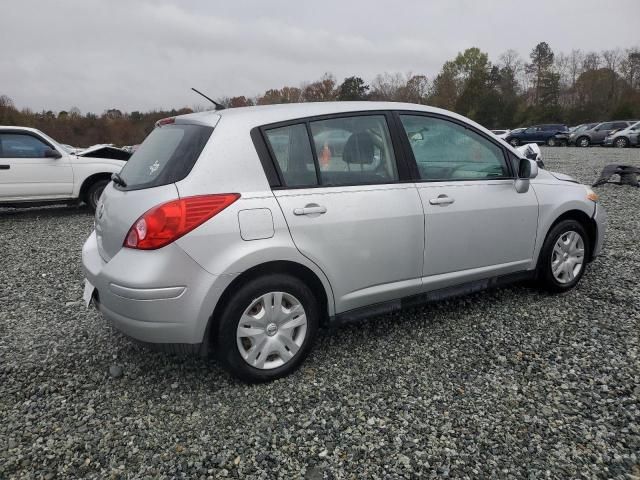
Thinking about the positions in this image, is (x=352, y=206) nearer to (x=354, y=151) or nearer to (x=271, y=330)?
(x=354, y=151)

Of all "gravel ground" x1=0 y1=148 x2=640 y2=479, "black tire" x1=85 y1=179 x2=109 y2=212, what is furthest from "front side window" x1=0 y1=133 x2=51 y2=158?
"gravel ground" x1=0 y1=148 x2=640 y2=479

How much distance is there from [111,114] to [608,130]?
51.2 metres

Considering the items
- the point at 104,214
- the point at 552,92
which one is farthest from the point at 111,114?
the point at 104,214

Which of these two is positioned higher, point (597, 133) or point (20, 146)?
point (20, 146)

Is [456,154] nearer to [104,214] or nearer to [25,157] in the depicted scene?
[104,214]

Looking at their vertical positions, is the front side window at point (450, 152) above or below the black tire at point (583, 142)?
above

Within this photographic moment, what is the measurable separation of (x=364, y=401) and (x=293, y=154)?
1.49 metres

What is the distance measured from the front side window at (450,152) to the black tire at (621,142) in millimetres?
26097

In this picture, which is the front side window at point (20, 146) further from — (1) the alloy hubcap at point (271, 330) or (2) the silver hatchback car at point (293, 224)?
(1) the alloy hubcap at point (271, 330)

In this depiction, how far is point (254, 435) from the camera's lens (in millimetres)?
2369

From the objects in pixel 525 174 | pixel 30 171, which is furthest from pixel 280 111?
pixel 30 171

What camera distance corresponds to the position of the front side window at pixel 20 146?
7955 millimetres

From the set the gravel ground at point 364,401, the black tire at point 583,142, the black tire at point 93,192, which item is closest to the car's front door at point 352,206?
the gravel ground at point 364,401

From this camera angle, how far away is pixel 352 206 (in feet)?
9.31
